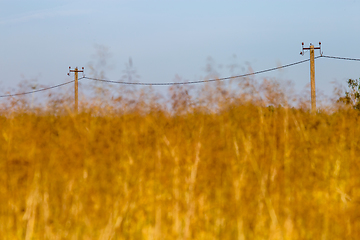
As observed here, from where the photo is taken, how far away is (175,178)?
12.4 feet

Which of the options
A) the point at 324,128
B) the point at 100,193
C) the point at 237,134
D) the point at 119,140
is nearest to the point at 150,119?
the point at 119,140

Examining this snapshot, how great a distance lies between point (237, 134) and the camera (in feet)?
15.3

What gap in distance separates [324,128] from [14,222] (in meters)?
3.73

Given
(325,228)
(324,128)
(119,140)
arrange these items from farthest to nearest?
(324,128)
(119,140)
(325,228)

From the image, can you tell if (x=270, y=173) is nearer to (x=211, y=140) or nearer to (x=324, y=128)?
(x=211, y=140)

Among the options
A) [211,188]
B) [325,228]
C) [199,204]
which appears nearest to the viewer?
[325,228]

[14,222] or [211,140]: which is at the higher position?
[211,140]

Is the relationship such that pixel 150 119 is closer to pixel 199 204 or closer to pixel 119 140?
pixel 119 140

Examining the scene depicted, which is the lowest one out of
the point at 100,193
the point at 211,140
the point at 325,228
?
the point at 325,228

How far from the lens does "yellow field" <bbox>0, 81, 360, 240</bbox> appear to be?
3281 mm

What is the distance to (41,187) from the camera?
3.73 meters

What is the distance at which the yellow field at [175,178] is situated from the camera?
3281mm

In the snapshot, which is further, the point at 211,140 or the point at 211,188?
the point at 211,140

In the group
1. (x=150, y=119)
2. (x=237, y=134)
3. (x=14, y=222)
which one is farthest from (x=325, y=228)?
(x=14, y=222)
